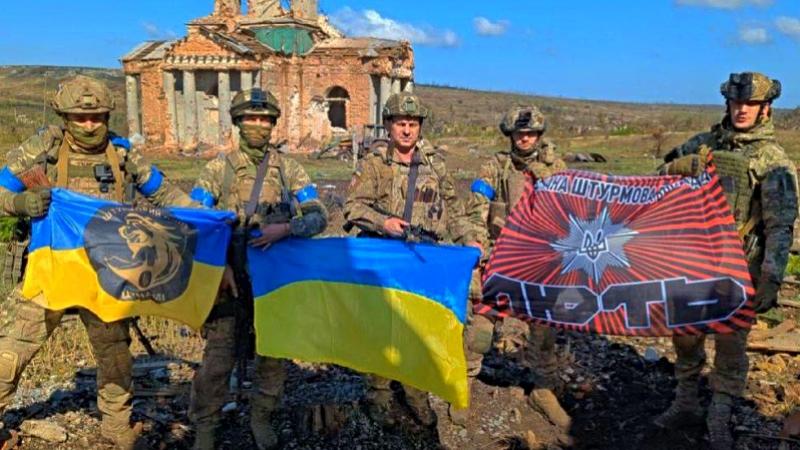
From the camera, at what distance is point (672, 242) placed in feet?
14.2

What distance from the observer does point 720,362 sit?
185 inches

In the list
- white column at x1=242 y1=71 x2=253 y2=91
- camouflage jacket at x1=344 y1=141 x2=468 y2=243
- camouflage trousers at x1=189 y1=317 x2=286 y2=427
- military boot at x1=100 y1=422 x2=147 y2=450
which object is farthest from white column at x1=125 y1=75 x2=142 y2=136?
camouflage trousers at x1=189 y1=317 x2=286 y2=427

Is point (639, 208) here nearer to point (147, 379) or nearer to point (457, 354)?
point (457, 354)

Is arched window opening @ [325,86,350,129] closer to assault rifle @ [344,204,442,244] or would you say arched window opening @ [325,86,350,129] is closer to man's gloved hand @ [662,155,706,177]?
assault rifle @ [344,204,442,244]

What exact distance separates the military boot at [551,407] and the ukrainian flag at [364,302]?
4.65 feet

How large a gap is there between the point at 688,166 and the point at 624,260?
2.63 ft

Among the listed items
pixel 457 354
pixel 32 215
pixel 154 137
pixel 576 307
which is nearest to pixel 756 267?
pixel 576 307

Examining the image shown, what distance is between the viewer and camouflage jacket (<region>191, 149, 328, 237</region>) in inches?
182

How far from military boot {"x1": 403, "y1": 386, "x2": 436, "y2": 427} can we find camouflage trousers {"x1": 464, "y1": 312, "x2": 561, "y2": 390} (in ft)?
1.66

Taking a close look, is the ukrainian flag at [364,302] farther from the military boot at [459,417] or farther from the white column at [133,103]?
the white column at [133,103]

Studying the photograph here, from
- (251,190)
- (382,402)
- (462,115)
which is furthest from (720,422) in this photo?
(462,115)

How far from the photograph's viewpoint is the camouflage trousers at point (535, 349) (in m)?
5.29

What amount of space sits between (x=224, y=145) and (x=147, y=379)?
2516 centimetres

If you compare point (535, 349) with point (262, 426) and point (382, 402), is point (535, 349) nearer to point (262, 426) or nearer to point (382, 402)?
point (382, 402)
